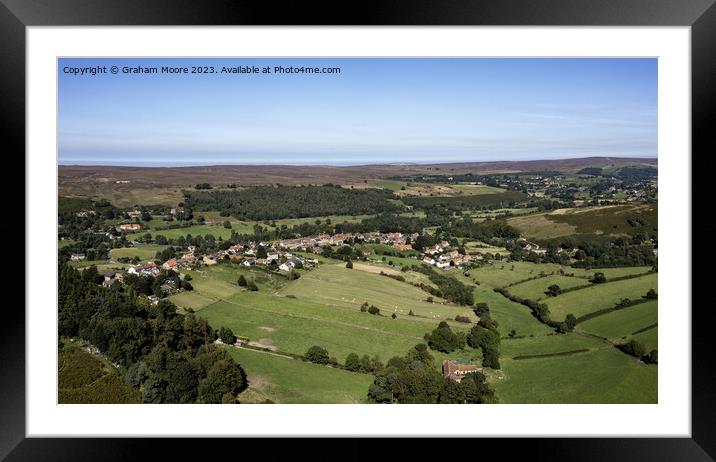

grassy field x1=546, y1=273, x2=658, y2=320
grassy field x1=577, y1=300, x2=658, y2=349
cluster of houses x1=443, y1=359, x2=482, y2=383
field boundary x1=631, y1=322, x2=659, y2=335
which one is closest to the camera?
field boundary x1=631, y1=322, x2=659, y2=335

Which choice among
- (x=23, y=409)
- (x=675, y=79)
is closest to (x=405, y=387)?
(x=23, y=409)

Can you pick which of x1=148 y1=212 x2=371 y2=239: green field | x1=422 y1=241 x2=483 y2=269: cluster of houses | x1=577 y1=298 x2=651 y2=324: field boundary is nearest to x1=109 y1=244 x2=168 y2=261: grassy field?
x1=148 y1=212 x2=371 y2=239: green field

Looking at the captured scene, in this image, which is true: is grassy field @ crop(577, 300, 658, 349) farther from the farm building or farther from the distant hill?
the farm building

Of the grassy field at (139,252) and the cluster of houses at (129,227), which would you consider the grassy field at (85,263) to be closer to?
the grassy field at (139,252)

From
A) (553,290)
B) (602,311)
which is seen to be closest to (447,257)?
(553,290)
